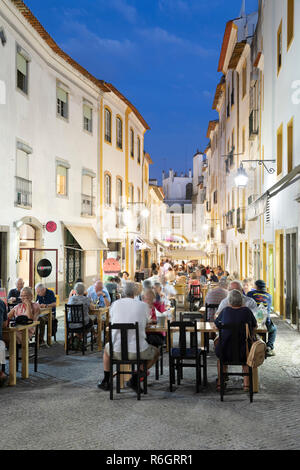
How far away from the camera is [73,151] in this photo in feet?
72.9

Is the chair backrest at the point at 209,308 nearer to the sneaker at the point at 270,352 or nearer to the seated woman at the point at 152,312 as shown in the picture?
the seated woman at the point at 152,312

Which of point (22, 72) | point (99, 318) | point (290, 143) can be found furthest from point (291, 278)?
point (22, 72)

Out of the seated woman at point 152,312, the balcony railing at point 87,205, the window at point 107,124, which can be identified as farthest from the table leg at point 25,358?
the window at point 107,124

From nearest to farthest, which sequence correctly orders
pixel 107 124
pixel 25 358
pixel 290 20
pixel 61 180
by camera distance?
pixel 25 358
pixel 290 20
pixel 61 180
pixel 107 124

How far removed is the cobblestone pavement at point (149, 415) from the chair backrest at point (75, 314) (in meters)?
1.78

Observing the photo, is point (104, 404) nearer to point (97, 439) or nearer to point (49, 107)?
point (97, 439)

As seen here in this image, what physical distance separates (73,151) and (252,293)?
13.4 m

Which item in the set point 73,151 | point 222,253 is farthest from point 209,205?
point 73,151

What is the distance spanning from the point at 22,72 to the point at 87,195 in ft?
24.6

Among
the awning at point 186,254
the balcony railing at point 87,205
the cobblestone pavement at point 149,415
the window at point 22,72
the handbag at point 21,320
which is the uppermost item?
the window at point 22,72

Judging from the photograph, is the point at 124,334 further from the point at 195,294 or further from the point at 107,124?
the point at 107,124

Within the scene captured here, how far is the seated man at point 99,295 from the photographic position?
12.8 metres

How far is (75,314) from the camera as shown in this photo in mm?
11031

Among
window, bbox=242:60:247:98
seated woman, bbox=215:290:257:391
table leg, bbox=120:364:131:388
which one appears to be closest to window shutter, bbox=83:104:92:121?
window, bbox=242:60:247:98
